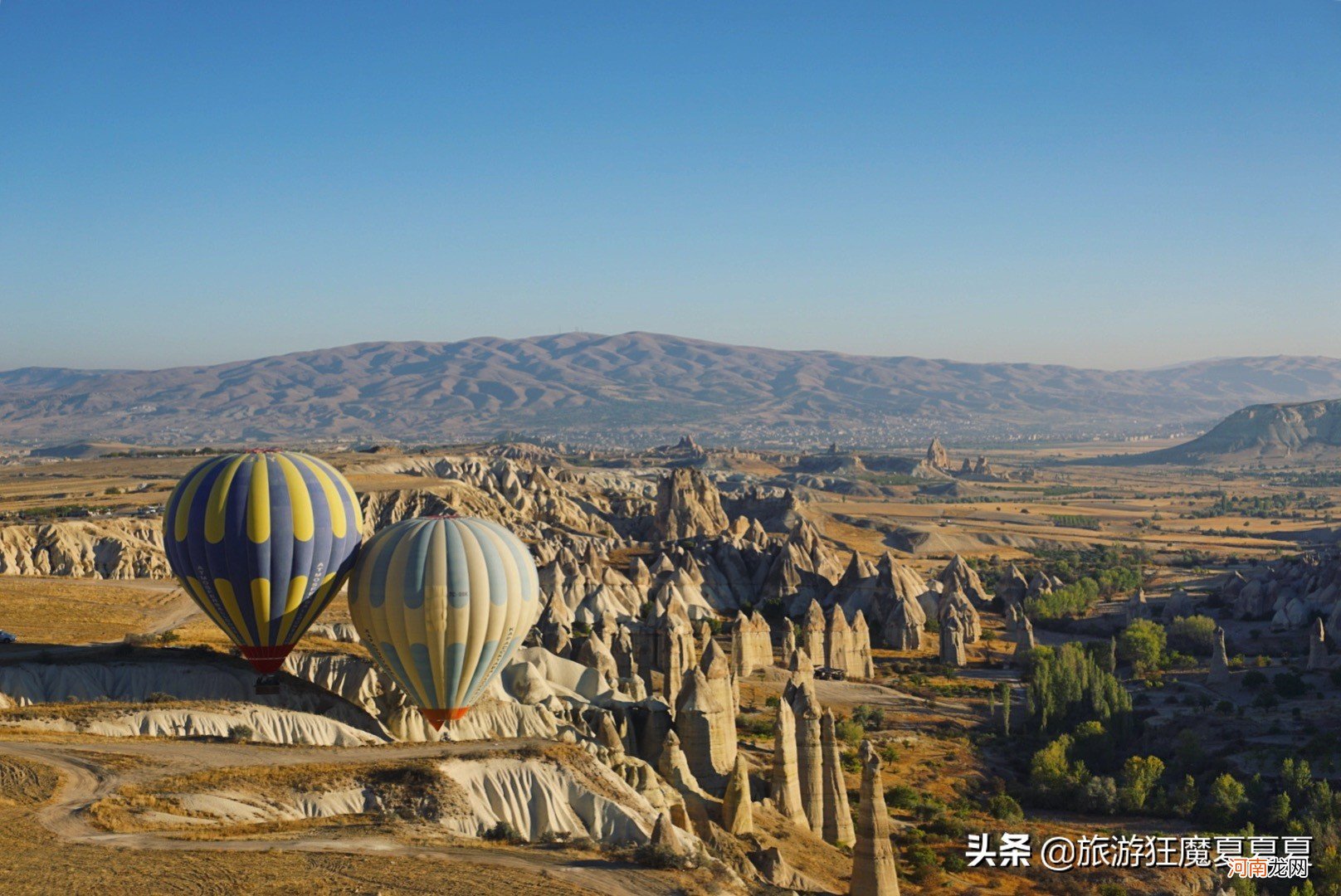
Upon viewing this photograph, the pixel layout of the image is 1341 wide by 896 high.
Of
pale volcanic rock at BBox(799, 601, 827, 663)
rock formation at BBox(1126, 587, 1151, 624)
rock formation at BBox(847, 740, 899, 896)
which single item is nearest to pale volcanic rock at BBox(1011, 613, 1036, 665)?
pale volcanic rock at BBox(799, 601, 827, 663)

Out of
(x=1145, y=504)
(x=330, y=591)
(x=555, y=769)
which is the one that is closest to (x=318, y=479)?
(x=330, y=591)

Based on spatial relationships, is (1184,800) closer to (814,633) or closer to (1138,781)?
(1138,781)

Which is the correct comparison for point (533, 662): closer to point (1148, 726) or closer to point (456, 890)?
point (456, 890)

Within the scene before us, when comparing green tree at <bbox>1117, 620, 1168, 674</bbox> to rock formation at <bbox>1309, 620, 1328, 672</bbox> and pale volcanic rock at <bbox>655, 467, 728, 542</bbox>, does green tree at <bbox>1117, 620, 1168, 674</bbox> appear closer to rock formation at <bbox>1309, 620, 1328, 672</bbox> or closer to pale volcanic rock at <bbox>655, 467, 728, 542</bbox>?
rock formation at <bbox>1309, 620, 1328, 672</bbox>

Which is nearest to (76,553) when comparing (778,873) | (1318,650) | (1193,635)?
(778,873)

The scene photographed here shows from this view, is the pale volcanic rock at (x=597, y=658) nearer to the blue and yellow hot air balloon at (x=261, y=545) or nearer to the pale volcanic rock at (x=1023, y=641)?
the blue and yellow hot air balloon at (x=261, y=545)

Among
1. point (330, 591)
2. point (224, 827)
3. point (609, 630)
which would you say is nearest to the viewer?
point (224, 827)
